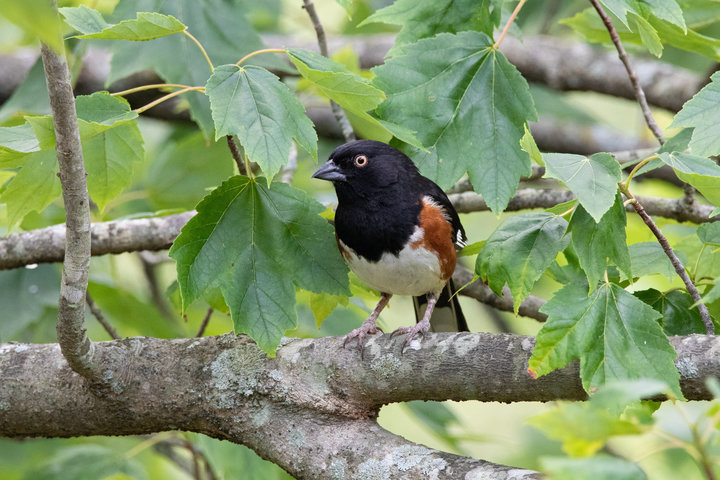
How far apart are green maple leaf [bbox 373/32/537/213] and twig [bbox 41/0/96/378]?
3.63ft

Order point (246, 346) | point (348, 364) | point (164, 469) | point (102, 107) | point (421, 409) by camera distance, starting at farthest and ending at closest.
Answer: point (164, 469) < point (421, 409) < point (246, 346) < point (348, 364) < point (102, 107)

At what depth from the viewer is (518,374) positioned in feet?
7.69

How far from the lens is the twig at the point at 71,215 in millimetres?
1959

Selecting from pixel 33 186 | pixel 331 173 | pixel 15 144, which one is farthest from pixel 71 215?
pixel 331 173

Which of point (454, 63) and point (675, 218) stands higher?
point (454, 63)

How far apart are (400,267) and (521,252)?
1.06 meters

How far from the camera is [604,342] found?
217 centimetres

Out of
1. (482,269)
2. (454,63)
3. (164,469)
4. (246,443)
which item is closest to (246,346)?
(246,443)

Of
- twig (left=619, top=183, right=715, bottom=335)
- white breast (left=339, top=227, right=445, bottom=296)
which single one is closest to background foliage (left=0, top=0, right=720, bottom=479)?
twig (left=619, top=183, right=715, bottom=335)

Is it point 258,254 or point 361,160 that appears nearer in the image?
point 258,254

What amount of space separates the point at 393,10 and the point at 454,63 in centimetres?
41

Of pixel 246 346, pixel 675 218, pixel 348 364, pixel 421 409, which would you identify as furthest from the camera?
pixel 421 409

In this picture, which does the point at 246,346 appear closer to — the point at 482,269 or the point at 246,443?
the point at 246,443

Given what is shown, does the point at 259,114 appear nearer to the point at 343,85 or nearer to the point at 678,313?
the point at 343,85
